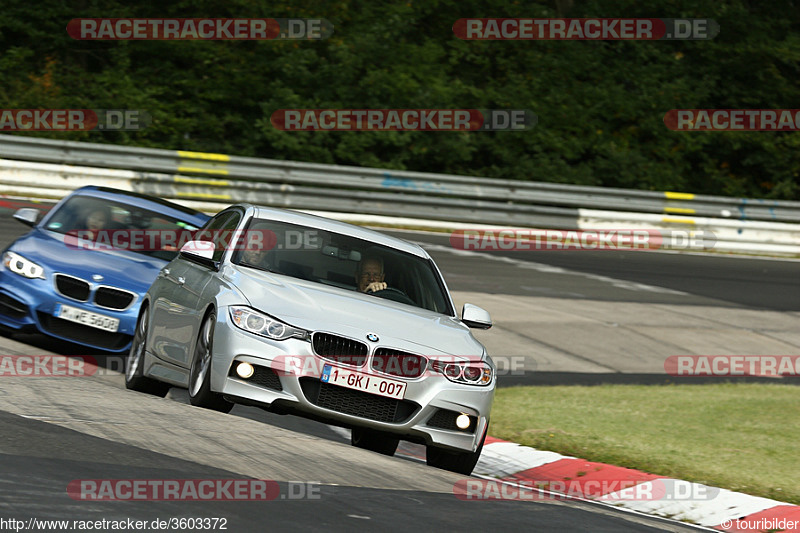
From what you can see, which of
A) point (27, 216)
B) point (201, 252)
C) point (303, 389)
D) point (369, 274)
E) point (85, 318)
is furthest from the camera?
point (27, 216)

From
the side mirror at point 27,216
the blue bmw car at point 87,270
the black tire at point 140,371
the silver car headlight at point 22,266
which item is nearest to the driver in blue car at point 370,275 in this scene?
the black tire at point 140,371

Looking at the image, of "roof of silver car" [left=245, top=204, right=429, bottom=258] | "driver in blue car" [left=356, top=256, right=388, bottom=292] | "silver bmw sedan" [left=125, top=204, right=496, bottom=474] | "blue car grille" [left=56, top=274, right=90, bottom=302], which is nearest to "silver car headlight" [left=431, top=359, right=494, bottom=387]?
"silver bmw sedan" [left=125, top=204, right=496, bottom=474]

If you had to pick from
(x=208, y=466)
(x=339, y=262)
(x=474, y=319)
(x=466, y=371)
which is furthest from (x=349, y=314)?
(x=208, y=466)

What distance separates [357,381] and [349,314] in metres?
0.50

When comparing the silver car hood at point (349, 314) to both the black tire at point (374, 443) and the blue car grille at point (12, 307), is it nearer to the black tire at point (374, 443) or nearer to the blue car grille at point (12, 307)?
the black tire at point (374, 443)

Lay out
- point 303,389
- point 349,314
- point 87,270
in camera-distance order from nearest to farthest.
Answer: point 303,389, point 349,314, point 87,270

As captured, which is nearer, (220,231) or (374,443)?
(374,443)

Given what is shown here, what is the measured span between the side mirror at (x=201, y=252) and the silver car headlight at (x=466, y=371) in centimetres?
182

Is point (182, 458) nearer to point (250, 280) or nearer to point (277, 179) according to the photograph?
point (250, 280)

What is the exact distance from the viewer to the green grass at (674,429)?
870cm

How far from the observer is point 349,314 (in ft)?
24.7

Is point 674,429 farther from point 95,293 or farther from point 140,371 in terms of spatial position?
point 95,293

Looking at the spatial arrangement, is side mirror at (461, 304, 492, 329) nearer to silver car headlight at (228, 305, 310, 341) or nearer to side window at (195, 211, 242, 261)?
silver car headlight at (228, 305, 310, 341)

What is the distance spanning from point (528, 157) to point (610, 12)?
6376mm
